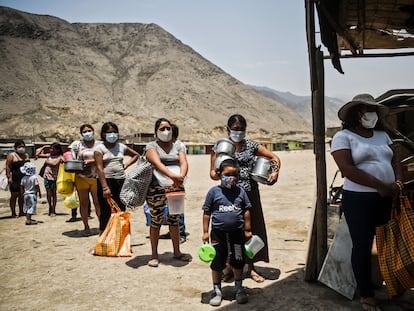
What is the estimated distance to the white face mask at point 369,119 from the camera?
11.5ft

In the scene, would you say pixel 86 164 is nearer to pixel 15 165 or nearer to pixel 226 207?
pixel 15 165

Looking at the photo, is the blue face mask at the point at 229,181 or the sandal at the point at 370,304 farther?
the blue face mask at the point at 229,181

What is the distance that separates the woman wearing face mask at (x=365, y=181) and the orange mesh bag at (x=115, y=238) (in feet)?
10.3

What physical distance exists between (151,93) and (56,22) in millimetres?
43323

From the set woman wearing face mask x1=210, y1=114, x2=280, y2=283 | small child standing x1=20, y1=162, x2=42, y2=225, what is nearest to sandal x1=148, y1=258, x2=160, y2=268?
woman wearing face mask x1=210, y1=114, x2=280, y2=283

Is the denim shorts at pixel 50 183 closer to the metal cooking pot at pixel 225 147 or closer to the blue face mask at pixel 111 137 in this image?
the blue face mask at pixel 111 137

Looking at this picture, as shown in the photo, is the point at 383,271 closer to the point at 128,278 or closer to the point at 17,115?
the point at 128,278

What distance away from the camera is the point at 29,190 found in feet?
26.1

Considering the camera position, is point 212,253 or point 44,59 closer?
point 212,253

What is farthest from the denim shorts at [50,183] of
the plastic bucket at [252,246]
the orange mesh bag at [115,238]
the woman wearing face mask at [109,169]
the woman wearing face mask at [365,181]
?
the woman wearing face mask at [365,181]

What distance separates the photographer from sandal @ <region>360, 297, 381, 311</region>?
11.3 ft

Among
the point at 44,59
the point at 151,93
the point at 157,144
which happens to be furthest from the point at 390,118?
the point at 44,59

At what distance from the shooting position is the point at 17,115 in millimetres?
66188

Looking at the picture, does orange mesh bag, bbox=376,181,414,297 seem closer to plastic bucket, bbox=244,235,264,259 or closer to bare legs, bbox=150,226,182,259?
plastic bucket, bbox=244,235,264,259
